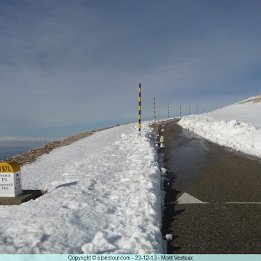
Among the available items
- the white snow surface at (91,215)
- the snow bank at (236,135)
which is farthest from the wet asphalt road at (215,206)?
the snow bank at (236,135)

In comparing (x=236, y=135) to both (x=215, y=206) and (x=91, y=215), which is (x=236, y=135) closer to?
(x=215, y=206)

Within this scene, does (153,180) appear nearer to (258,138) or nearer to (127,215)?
(127,215)

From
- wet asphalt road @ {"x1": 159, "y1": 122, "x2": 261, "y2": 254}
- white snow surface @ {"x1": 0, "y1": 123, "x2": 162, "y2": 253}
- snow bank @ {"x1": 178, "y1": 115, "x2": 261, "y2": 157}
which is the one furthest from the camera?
snow bank @ {"x1": 178, "y1": 115, "x2": 261, "y2": 157}

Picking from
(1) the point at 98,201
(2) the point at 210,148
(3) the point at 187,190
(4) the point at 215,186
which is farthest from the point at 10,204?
(2) the point at 210,148

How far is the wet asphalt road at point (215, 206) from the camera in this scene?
17.5ft

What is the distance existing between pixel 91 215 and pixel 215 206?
2.21 metres

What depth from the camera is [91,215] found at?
6219 millimetres

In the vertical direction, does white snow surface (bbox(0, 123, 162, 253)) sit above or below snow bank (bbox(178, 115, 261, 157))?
below

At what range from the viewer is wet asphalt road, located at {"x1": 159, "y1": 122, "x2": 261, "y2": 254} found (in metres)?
5.35

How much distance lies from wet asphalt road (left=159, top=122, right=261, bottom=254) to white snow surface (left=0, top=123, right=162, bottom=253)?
14.9 inches

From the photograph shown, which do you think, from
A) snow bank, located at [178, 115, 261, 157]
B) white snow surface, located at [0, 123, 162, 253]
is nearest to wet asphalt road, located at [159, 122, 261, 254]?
white snow surface, located at [0, 123, 162, 253]

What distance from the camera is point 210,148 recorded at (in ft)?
48.0

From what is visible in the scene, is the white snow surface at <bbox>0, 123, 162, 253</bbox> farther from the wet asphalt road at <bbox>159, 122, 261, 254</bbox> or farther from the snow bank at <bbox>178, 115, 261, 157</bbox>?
the snow bank at <bbox>178, 115, 261, 157</bbox>

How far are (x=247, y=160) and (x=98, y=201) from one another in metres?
6.10
